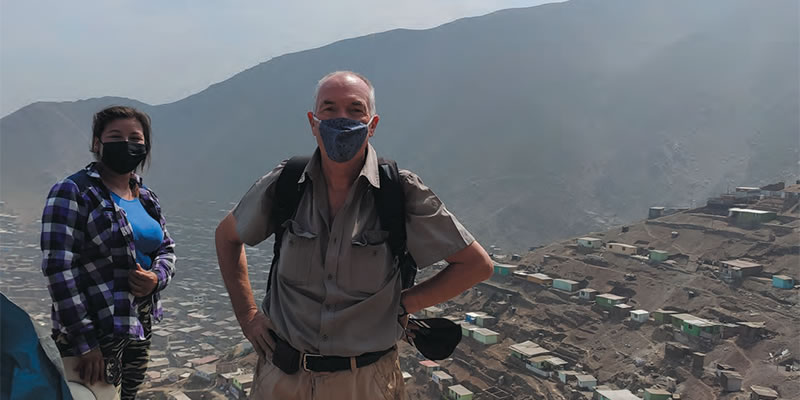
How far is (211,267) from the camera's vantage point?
48.0 metres

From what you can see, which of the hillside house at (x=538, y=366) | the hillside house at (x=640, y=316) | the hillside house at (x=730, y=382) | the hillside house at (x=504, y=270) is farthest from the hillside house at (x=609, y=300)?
the hillside house at (x=730, y=382)

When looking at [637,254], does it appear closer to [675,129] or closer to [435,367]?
[435,367]

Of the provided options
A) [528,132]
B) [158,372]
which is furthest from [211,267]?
[528,132]

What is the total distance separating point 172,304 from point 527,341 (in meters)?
25.9

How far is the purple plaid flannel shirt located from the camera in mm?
1713

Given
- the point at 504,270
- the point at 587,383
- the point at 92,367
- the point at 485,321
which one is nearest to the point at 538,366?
the point at 587,383

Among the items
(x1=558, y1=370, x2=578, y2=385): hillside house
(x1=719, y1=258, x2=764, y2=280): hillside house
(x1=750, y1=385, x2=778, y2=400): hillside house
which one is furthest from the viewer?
(x1=719, y1=258, x2=764, y2=280): hillside house

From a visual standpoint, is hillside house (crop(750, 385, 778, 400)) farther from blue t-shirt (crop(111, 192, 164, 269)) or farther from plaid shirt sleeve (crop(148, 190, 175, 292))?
blue t-shirt (crop(111, 192, 164, 269))

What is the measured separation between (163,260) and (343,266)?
103cm

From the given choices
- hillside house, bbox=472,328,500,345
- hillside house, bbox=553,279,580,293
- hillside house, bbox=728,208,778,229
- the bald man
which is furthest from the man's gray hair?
hillside house, bbox=728,208,778,229

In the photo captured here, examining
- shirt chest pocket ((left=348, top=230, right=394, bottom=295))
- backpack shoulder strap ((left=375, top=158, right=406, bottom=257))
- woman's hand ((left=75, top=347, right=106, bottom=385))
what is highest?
backpack shoulder strap ((left=375, top=158, right=406, bottom=257))

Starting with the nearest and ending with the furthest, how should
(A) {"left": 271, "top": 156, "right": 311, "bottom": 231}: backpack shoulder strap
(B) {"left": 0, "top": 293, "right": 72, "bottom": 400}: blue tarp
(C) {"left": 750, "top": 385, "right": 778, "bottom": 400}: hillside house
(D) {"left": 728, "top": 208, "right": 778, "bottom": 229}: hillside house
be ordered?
(B) {"left": 0, "top": 293, "right": 72, "bottom": 400}: blue tarp, (A) {"left": 271, "top": 156, "right": 311, "bottom": 231}: backpack shoulder strap, (C) {"left": 750, "top": 385, "right": 778, "bottom": 400}: hillside house, (D) {"left": 728, "top": 208, "right": 778, "bottom": 229}: hillside house

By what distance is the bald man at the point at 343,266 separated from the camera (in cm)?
146

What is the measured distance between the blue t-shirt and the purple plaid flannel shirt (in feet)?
0.24
